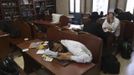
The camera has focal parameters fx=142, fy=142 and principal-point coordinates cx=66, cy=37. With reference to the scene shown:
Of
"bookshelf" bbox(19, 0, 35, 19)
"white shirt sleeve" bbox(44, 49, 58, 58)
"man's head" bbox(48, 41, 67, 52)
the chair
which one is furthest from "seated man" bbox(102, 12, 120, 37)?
"bookshelf" bbox(19, 0, 35, 19)

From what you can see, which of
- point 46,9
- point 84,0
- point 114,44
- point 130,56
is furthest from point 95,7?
point 130,56

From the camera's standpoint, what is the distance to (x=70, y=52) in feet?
6.95

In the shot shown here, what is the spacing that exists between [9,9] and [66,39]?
116 inches

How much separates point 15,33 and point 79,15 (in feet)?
8.68

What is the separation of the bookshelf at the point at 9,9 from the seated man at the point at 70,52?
304cm

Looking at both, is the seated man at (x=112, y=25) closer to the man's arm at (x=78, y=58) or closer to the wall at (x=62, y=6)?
the man's arm at (x=78, y=58)

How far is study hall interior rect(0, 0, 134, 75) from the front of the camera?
6.54 feet

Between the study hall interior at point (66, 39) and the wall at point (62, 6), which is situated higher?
the wall at point (62, 6)

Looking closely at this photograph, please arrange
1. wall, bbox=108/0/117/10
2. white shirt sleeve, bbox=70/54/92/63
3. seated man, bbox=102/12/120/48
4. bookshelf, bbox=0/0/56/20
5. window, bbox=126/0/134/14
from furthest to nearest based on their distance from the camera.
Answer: wall, bbox=108/0/117/10, bookshelf, bbox=0/0/56/20, window, bbox=126/0/134/14, seated man, bbox=102/12/120/48, white shirt sleeve, bbox=70/54/92/63

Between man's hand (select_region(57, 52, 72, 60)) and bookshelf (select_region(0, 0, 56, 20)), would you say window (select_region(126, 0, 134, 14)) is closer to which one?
bookshelf (select_region(0, 0, 56, 20))

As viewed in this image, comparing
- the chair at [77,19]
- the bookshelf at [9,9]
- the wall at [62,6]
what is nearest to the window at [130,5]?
the chair at [77,19]

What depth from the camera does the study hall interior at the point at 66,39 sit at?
1.99 meters

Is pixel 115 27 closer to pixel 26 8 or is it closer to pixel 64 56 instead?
pixel 64 56

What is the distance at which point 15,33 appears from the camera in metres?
3.86
